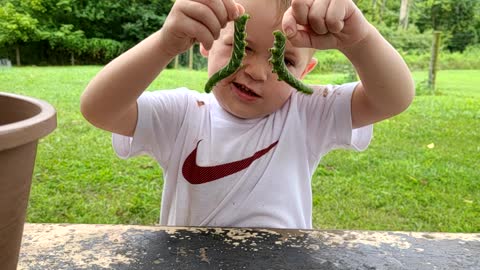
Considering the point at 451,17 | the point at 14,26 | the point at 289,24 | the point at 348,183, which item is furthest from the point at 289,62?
the point at 451,17

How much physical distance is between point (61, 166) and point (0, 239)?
2.83m

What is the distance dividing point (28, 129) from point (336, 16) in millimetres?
550

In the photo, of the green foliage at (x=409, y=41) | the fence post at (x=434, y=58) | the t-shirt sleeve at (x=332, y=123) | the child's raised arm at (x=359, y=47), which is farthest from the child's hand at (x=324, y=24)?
the green foliage at (x=409, y=41)

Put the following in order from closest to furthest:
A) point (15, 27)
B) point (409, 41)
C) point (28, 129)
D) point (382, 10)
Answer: point (28, 129), point (409, 41), point (15, 27), point (382, 10)

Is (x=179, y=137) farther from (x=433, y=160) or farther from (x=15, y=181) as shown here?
(x=433, y=160)

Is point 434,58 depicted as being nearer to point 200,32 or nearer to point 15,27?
point 200,32

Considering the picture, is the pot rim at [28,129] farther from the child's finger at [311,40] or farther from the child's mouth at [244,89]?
the child's mouth at [244,89]

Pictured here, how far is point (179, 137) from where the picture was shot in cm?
139

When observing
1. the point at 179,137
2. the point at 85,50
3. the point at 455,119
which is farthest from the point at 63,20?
the point at 179,137

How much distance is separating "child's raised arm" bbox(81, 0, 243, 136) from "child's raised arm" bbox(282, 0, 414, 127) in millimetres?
120

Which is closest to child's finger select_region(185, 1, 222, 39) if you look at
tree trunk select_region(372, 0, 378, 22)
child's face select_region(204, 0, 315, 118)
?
child's face select_region(204, 0, 315, 118)

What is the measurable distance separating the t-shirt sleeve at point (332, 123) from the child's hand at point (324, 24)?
0.35 metres

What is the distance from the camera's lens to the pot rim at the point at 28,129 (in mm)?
571

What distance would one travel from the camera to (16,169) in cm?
61
